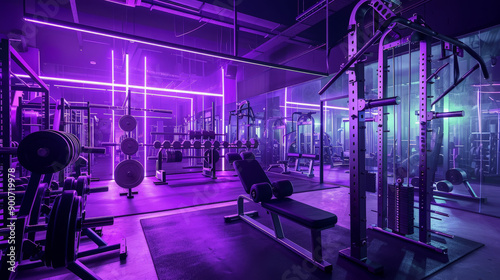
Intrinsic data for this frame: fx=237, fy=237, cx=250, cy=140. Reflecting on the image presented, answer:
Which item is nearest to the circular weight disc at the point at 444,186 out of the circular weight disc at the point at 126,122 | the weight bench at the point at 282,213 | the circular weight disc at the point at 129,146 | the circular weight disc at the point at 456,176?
the circular weight disc at the point at 456,176

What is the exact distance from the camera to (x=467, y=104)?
5.23 meters

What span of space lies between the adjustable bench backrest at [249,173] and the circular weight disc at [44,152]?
1.85 metres

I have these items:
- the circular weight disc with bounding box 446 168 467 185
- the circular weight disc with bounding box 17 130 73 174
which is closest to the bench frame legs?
the circular weight disc with bounding box 17 130 73 174

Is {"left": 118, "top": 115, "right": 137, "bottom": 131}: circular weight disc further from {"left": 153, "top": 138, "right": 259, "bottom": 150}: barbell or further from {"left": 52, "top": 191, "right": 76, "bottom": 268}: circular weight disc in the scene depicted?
{"left": 52, "top": 191, "right": 76, "bottom": 268}: circular weight disc

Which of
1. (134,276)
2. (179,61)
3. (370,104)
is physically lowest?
(134,276)

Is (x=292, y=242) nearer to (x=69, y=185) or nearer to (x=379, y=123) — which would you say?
(x=379, y=123)

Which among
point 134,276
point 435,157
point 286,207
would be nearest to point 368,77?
point 435,157

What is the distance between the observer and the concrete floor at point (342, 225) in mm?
1894

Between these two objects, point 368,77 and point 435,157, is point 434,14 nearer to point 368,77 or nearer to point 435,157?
point 435,157

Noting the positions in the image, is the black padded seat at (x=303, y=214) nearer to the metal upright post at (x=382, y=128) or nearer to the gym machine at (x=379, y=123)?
the gym machine at (x=379, y=123)

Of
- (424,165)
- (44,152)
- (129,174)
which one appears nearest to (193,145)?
(129,174)

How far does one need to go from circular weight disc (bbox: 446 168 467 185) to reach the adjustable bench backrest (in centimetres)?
366

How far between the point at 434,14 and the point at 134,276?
540cm

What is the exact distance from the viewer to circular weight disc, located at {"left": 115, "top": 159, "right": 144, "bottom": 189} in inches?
165
